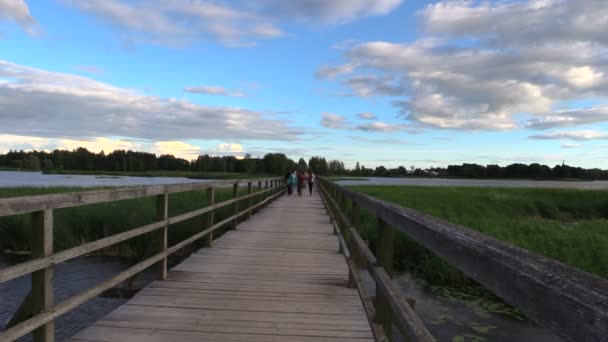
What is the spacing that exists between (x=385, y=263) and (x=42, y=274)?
205 cm

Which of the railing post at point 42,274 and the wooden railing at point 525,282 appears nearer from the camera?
the wooden railing at point 525,282

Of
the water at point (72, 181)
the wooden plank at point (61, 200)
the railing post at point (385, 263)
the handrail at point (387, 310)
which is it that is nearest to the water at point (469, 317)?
the handrail at point (387, 310)

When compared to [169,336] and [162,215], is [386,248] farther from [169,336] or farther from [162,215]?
[162,215]

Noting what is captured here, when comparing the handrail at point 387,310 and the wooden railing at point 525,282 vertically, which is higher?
the wooden railing at point 525,282

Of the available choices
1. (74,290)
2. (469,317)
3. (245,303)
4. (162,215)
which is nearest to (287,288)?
(245,303)

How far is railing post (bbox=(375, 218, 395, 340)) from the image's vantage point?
2775 mm

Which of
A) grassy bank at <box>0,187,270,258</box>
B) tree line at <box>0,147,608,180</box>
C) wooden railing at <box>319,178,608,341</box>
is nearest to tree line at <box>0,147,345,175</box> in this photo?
tree line at <box>0,147,608,180</box>

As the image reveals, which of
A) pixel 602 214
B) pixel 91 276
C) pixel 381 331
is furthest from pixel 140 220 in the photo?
pixel 602 214

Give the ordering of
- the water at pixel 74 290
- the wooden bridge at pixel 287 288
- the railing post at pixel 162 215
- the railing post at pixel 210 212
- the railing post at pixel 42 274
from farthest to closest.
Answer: the railing post at pixel 210 212
the water at pixel 74 290
the railing post at pixel 162 215
the railing post at pixel 42 274
the wooden bridge at pixel 287 288

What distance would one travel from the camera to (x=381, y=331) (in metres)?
2.73

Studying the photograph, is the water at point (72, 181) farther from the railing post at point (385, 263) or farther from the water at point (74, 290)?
→ the railing post at point (385, 263)

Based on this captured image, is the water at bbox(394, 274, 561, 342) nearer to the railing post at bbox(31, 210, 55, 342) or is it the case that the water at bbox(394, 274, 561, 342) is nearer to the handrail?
the handrail

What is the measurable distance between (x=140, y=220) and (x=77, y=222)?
5.07 feet

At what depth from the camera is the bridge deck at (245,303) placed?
337cm
